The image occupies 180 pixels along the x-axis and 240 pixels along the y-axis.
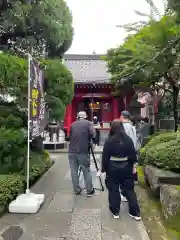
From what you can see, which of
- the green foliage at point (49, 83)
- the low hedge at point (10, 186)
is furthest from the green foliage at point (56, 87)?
the low hedge at point (10, 186)

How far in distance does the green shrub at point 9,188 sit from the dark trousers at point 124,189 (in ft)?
6.35

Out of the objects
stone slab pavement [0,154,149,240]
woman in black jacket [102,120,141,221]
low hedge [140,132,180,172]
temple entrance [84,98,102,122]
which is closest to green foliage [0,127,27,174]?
stone slab pavement [0,154,149,240]

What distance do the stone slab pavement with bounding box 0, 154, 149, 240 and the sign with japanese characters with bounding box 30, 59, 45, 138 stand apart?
1.51m

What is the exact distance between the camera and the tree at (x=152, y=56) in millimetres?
5133

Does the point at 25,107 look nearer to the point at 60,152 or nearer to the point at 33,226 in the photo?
the point at 33,226

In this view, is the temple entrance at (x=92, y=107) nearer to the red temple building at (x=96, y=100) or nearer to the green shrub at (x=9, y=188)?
the red temple building at (x=96, y=100)

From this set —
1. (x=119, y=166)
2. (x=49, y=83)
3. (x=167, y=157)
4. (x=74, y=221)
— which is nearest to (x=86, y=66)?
(x=49, y=83)

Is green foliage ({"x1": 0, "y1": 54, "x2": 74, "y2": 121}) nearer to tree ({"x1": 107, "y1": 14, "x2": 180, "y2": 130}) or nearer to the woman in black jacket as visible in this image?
tree ({"x1": 107, "y1": 14, "x2": 180, "y2": 130})

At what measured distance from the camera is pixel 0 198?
201 inches

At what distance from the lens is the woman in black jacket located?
4883 mm

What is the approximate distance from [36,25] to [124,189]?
629 cm

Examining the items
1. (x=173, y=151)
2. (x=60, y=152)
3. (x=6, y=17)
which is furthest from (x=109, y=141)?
(x=60, y=152)

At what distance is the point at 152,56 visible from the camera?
16.4 feet

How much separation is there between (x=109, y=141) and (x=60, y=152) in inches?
359
